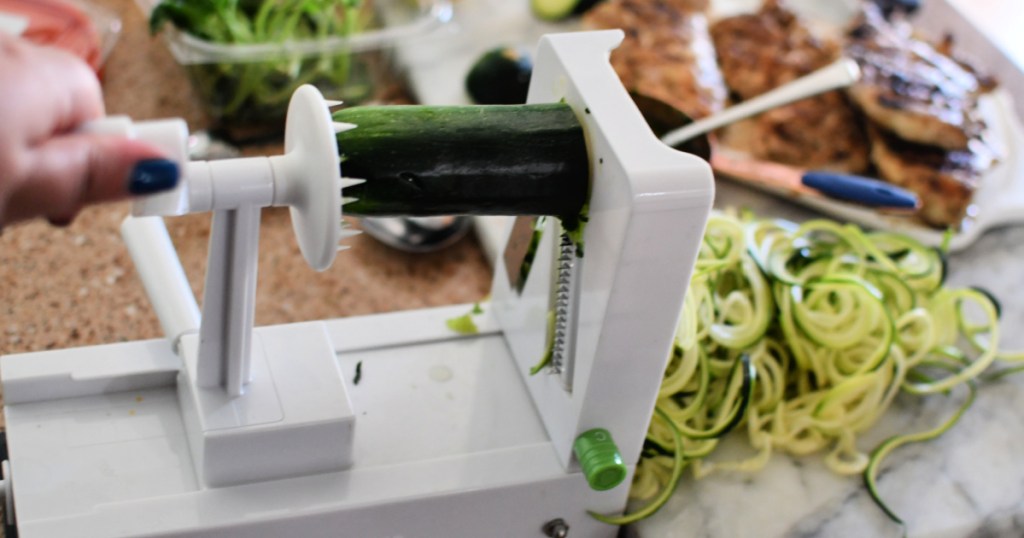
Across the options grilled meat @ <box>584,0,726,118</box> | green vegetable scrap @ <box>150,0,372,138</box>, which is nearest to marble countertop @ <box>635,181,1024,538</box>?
grilled meat @ <box>584,0,726,118</box>

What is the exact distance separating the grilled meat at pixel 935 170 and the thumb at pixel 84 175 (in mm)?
950

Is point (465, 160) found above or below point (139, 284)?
above

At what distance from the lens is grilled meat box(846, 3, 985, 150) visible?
126 cm

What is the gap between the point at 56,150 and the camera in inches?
19.3

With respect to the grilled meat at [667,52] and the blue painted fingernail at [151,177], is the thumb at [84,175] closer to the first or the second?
the blue painted fingernail at [151,177]

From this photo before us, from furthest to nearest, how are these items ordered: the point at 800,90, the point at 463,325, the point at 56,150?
the point at 800,90, the point at 463,325, the point at 56,150

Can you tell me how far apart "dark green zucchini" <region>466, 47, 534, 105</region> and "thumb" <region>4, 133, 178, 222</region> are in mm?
759

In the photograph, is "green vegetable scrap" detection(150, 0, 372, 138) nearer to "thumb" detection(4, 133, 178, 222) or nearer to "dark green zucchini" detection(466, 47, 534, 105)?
"dark green zucchini" detection(466, 47, 534, 105)

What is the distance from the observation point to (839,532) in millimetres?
868

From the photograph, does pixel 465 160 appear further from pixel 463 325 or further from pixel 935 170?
pixel 935 170

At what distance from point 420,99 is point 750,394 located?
666mm

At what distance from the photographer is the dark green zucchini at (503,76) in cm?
124

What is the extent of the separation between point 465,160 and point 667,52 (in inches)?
30.0

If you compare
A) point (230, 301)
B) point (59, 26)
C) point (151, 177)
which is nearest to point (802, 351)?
point (230, 301)
